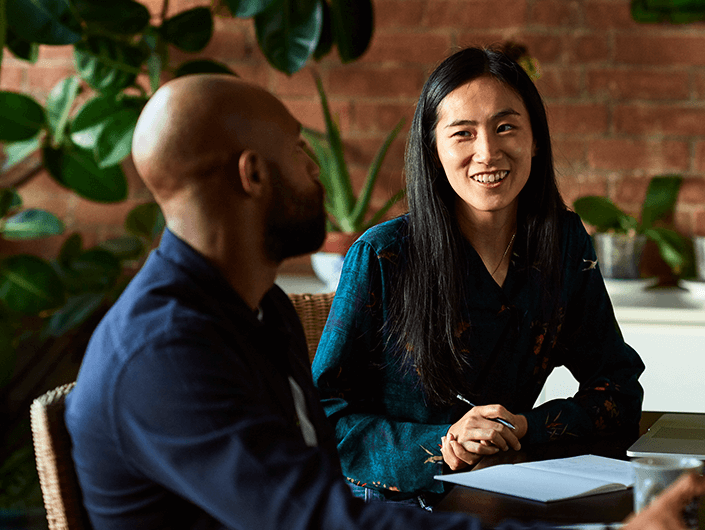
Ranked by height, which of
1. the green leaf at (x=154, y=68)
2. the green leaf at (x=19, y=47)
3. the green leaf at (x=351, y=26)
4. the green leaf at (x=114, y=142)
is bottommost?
the green leaf at (x=114, y=142)

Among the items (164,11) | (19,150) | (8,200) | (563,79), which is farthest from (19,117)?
(563,79)

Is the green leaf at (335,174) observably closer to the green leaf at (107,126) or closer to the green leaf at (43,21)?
the green leaf at (107,126)

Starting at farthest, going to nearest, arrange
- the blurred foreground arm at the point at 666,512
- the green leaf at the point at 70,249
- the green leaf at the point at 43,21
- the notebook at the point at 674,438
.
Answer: the green leaf at the point at 70,249 → the green leaf at the point at 43,21 → the notebook at the point at 674,438 → the blurred foreground arm at the point at 666,512

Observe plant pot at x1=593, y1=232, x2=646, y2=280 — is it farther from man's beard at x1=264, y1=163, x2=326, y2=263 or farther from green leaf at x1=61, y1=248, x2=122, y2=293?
man's beard at x1=264, y1=163, x2=326, y2=263

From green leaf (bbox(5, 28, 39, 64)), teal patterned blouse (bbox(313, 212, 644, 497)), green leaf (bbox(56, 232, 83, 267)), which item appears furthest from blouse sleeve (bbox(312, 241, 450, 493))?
green leaf (bbox(5, 28, 39, 64))

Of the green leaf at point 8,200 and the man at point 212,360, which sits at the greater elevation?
the man at point 212,360

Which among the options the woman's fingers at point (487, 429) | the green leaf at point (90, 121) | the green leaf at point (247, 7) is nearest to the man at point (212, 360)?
the woman's fingers at point (487, 429)

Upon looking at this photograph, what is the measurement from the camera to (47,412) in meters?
0.82

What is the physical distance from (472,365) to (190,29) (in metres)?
1.47

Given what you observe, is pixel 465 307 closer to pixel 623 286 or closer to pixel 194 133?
pixel 194 133

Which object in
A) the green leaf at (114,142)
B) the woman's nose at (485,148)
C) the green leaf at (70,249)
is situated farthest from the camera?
the green leaf at (70,249)

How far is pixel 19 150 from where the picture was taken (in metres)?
2.42

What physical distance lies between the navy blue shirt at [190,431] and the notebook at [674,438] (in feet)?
1.92

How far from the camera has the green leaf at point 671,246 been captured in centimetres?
246
